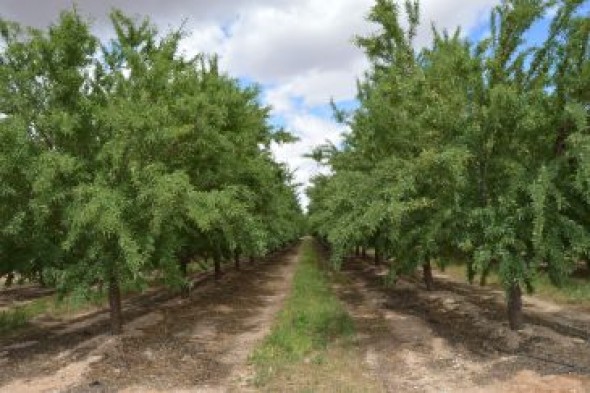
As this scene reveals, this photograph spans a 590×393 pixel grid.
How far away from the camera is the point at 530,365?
12.1m

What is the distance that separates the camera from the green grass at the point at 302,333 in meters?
13.6

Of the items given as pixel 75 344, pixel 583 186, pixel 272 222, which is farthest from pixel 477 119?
pixel 272 222

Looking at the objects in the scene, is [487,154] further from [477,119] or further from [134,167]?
[134,167]

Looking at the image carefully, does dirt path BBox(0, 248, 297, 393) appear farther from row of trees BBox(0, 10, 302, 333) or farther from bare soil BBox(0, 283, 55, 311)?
bare soil BBox(0, 283, 55, 311)

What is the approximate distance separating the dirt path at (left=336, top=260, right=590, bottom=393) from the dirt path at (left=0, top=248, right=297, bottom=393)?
3135mm

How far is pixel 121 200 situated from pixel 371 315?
988cm

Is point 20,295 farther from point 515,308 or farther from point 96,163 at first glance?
point 515,308

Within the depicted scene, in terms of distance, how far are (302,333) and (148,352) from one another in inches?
163

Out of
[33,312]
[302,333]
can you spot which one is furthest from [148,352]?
[33,312]

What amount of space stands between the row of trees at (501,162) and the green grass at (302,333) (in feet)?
7.61

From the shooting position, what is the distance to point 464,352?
538 inches

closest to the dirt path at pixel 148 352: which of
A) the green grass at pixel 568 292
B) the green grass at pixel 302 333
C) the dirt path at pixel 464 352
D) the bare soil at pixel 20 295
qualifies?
→ the green grass at pixel 302 333

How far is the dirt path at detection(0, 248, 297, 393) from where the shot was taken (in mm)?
12367

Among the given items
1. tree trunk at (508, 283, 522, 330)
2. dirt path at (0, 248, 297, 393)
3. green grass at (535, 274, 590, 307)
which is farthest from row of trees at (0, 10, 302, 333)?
green grass at (535, 274, 590, 307)
